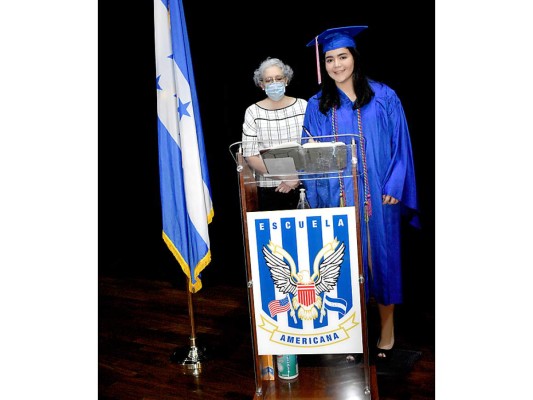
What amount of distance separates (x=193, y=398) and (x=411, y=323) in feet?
4.42

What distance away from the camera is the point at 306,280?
2170 millimetres

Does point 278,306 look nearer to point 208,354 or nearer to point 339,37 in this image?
point 208,354

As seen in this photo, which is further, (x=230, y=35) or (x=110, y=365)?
(x=230, y=35)

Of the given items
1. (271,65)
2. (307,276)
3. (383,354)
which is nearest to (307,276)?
(307,276)

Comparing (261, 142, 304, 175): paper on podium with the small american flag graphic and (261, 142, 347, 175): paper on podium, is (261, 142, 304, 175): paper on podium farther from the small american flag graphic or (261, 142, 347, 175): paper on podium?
the small american flag graphic

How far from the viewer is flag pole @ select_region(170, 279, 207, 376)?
115 inches

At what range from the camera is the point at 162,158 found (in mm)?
2857

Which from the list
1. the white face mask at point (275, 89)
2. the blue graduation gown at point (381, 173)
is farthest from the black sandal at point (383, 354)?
the white face mask at point (275, 89)

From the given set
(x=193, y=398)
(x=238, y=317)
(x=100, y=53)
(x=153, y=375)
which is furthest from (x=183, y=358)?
(x=100, y=53)

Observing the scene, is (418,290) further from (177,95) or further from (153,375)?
(177,95)

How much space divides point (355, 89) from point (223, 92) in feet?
4.74

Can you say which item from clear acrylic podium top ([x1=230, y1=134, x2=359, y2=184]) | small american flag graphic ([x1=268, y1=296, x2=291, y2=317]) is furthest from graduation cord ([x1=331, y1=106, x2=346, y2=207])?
small american flag graphic ([x1=268, y1=296, x2=291, y2=317])

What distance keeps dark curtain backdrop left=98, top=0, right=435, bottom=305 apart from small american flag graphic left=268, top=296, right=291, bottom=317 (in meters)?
1.59

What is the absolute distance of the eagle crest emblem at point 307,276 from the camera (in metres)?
2.15
